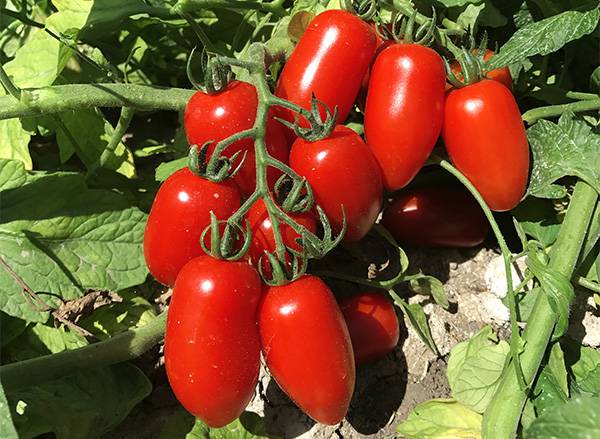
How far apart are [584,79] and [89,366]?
4.11ft

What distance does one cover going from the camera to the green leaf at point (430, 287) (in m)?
1.58

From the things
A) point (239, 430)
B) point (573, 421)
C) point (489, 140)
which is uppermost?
point (489, 140)

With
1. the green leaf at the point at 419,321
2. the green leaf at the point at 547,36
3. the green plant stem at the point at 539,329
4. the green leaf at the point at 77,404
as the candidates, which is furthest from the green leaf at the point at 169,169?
the green plant stem at the point at 539,329

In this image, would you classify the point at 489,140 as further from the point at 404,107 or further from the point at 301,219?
the point at 301,219

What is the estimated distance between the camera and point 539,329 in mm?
1421

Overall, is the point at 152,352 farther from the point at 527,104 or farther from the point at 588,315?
the point at 527,104

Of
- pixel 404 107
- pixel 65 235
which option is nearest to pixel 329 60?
pixel 404 107

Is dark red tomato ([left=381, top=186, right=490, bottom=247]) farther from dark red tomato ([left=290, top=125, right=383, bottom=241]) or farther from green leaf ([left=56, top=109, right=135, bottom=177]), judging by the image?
green leaf ([left=56, top=109, right=135, bottom=177])

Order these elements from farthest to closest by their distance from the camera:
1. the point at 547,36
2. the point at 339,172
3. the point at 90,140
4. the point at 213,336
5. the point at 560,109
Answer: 1. the point at 90,140
2. the point at 560,109
3. the point at 547,36
4. the point at 339,172
5. the point at 213,336

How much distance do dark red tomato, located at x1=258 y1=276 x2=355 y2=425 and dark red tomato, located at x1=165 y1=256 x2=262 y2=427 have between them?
3 centimetres

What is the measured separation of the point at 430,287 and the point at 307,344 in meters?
0.45

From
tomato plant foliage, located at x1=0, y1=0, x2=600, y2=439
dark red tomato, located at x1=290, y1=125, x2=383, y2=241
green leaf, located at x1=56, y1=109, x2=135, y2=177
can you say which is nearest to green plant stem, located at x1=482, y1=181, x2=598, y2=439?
tomato plant foliage, located at x1=0, y1=0, x2=600, y2=439

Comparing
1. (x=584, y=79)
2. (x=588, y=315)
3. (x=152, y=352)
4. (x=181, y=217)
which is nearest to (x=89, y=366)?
(x=152, y=352)

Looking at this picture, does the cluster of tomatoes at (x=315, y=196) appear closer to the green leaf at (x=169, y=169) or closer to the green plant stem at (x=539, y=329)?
the green plant stem at (x=539, y=329)
